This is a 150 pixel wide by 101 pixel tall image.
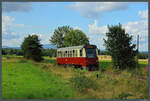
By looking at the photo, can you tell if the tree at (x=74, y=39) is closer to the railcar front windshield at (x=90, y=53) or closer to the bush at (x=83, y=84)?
the railcar front windshield at (x=90, y=53)

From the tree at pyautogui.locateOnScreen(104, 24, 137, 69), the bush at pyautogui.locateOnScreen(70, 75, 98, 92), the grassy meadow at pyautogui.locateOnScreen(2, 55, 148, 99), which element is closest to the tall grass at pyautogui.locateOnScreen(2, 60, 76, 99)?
the grassy meadow at pyautogui.locateOnScreen(2, 55, 148, 99)

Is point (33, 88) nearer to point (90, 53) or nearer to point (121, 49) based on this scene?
point (121, 49)

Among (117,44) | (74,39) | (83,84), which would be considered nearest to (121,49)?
(117,44)

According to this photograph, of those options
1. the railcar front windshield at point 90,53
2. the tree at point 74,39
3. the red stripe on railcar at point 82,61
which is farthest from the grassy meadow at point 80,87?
the railcar front windshield at point 90,53

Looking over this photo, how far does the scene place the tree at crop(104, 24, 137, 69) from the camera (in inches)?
487

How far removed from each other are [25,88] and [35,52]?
581cm

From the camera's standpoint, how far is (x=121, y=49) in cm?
1266

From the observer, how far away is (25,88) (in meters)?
9.45

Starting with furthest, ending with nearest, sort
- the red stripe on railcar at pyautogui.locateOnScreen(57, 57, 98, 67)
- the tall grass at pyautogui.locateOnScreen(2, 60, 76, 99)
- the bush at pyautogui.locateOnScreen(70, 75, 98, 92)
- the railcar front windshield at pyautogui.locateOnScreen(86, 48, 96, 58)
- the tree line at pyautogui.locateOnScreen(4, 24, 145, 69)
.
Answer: the railcar front windshield at pyautogui.locateOnScreen(86, 48, 96, 58), the red stripe on railcar at pyautogui.locateOnScreen(57, 57, 98, 67), the tree line at pyautogui.locateOnScreen(4, 24, 145, 69), the bush at pyautogui.locateOnScreen(70, 75, 98, 92), the tall grass at pyautogui.locateOnScreen(2, 60, 76, 99)

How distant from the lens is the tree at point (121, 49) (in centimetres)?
1238

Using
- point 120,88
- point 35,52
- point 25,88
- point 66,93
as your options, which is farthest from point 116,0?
point 35,52

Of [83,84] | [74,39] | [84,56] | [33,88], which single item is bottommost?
[33,88]

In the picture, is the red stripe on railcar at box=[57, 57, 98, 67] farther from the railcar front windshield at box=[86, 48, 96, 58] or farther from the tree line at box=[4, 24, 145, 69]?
the tree line at box=[4, 24, 145, 69]

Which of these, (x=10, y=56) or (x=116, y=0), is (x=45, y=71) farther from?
(x=116, y=0)
